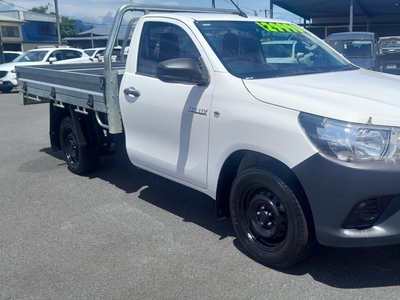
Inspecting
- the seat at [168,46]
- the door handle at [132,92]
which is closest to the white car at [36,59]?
the door handle at [132,92]

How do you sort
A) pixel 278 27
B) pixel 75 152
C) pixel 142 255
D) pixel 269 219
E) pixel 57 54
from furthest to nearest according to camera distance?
pixel 57 54 < pixel 75 152 < pixel 278 27 < pixel 142 255 < pixel 269 219

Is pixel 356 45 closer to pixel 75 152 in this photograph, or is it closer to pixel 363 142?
pixel 75 152

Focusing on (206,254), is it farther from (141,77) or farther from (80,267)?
(141,77)

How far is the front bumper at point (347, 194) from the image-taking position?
3182mm

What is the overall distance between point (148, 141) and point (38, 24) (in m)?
63.0

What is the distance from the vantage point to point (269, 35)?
493 cm

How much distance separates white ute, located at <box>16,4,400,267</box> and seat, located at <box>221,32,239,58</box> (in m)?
0.01

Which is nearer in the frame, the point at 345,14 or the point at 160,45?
the point at 160,45

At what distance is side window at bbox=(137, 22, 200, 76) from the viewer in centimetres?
464

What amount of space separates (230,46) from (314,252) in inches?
77.1

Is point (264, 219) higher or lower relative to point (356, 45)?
lower

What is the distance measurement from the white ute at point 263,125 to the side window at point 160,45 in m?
0.01

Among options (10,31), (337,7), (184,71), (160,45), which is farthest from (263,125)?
(10,31)

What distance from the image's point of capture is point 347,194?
323cm
